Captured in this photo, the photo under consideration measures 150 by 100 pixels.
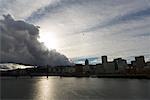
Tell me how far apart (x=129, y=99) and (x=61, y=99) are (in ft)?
64.7

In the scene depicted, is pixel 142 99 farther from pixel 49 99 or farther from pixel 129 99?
pixel 49 99

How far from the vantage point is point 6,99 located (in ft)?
247

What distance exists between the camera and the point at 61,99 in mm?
A: 70000

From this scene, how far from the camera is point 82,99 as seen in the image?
227 ft

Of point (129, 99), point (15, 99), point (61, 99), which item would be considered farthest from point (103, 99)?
point (15, 99)

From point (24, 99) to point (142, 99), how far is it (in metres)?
35.0

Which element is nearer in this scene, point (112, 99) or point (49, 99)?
point (112, 99)

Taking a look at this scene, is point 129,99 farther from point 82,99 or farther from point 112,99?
point 82,99

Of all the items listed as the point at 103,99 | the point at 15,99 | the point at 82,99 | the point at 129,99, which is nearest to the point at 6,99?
the point at 15,99

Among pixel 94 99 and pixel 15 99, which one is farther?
pixel 15 99

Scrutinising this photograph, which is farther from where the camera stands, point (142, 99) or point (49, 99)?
point (49, 99)

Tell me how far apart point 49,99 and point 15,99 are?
10686mm

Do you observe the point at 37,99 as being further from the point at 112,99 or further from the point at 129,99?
the point at 129,99

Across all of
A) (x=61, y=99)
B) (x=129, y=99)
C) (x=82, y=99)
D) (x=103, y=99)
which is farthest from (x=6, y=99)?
(x=129, y=99)
